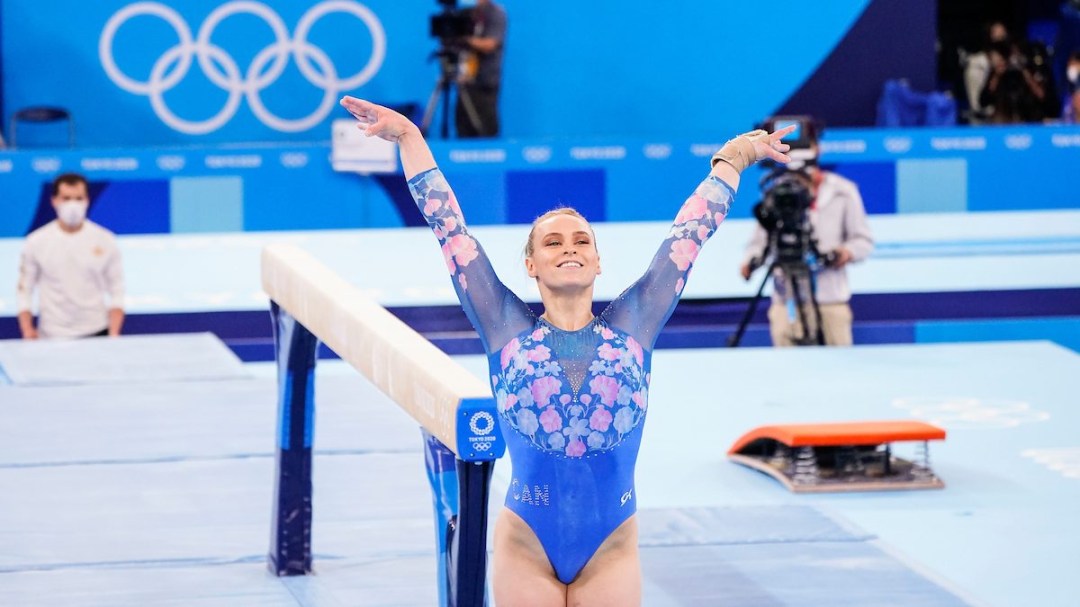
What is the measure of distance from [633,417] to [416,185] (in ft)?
2.13

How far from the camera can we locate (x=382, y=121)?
3109 mm

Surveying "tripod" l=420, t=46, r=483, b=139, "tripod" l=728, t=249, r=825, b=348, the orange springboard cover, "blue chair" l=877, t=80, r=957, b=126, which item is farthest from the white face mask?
"blue chair" l=877, t=80, r=957, b=126

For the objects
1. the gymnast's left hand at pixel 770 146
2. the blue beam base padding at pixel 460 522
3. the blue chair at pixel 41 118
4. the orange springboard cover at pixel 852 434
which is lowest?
the orange springboard cover at pixel 852 434

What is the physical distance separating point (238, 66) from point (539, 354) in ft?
39.0

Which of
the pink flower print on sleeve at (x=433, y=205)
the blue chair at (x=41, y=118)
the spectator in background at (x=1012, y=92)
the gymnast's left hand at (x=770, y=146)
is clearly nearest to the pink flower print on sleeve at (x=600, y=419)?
the pink flower print on sleeve at (x=433, y=205)

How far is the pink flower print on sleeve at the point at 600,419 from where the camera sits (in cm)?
306

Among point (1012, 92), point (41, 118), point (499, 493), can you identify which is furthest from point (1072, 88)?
point (499, 493)

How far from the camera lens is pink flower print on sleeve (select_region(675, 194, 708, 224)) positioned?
322 centimetres

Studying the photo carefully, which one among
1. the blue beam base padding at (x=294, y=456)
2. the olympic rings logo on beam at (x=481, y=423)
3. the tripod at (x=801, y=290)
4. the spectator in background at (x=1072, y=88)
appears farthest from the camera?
the spectator in background at (x=1072, y=88)

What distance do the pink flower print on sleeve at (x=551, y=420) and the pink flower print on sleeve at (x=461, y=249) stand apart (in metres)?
0.35

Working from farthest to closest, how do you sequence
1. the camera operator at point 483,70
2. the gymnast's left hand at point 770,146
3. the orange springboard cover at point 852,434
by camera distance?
1. the camera operator at point 483,70
2. the orange springboard cover at point 852,434
3. the gymnast's left hand at point 770,146

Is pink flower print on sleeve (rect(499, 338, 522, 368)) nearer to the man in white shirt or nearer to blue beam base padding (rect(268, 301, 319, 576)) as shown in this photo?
blue beam base padding (rect(268, 301, 319, 576))

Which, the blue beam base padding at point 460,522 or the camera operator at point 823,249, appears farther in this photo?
the camera operator at point 823,249

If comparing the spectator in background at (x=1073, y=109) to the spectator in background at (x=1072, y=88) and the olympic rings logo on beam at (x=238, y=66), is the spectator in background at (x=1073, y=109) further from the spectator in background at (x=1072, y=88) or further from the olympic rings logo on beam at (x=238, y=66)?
the olympic rings logo on beam at (x=238, y=66)
